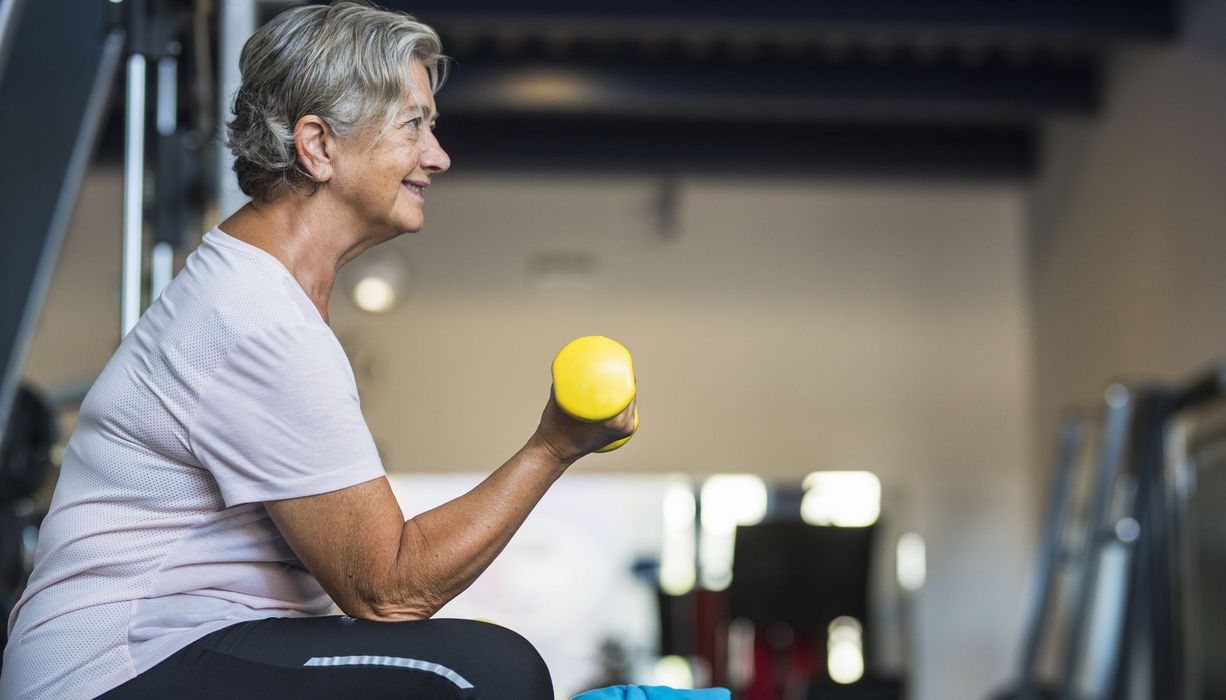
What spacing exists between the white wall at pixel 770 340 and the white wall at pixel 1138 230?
0.36m

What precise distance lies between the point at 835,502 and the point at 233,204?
549 centimetres

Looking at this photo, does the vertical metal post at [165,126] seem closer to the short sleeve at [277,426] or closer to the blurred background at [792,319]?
the short sleeve at [277,426]

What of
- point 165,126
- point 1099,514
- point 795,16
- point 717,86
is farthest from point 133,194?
point 717,86

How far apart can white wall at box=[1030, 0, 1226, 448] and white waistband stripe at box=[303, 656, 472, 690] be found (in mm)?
4642

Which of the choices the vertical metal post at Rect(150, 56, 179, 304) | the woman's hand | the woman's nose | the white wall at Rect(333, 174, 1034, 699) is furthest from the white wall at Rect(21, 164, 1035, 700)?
the woman's hand

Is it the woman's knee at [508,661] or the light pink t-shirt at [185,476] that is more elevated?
the light pink t-shirt at [185,476]

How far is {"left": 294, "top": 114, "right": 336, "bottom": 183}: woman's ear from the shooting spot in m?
1.41

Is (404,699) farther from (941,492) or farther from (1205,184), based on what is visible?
(941,492)

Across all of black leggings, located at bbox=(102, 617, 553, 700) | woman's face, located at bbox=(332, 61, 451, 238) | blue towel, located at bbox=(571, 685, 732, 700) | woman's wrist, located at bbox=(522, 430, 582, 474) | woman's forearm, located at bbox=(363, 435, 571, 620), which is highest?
woman's face, located at bbox=(332, 61, 451, 238)

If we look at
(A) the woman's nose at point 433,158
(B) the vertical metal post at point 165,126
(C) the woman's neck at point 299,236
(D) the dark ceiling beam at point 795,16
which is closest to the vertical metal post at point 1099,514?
(D) the dark ceiling beam at point 795,16

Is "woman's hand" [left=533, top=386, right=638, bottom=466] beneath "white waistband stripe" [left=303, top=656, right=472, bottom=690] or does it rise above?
above

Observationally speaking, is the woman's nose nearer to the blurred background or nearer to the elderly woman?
the elderly woman

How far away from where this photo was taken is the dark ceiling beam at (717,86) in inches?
237

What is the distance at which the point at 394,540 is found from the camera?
Answer: 1253 mm
